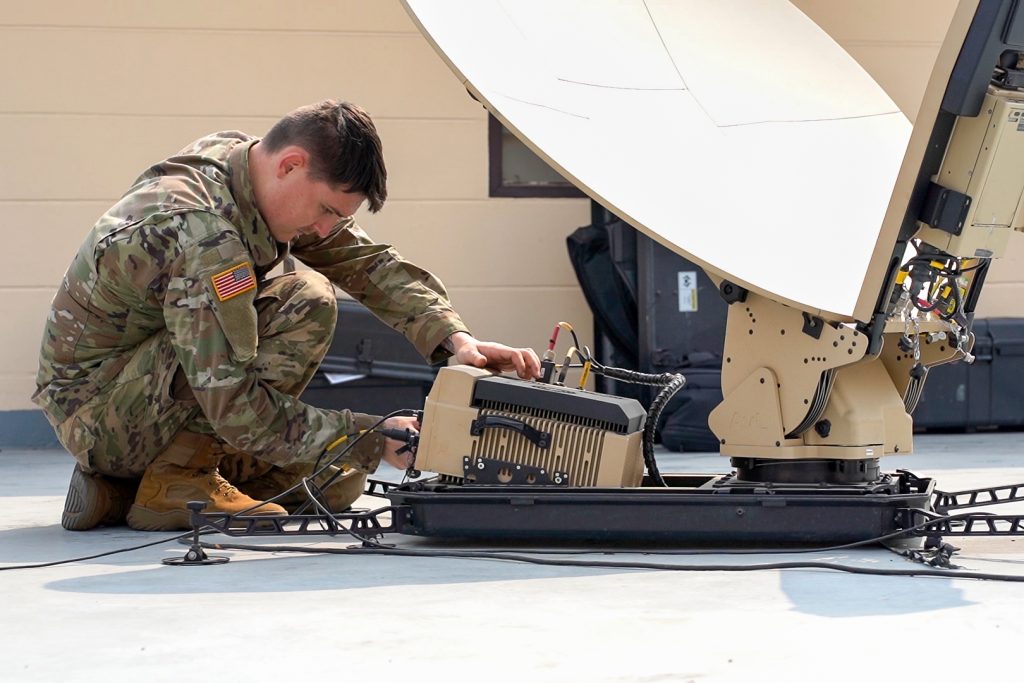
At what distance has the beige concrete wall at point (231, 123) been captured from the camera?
6039mm

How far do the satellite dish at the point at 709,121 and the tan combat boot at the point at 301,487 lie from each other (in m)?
1.05

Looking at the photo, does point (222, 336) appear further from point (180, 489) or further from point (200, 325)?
point (180, 489)

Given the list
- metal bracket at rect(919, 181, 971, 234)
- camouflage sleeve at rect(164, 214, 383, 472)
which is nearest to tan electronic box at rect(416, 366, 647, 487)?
camouflage sleeve at rect(164, 214, 383, 472)

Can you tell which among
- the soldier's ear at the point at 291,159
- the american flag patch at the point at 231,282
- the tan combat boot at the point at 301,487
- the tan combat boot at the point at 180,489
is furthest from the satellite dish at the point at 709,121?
the tan combat boot at the point at 180,489

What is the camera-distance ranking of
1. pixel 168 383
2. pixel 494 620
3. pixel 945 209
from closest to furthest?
pixel 494 620, pixel 945 209, pixel 168 383

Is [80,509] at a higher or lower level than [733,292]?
lower

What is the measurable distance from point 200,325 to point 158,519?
0.64m

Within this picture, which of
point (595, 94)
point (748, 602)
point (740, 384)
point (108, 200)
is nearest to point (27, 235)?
point (108, 200)

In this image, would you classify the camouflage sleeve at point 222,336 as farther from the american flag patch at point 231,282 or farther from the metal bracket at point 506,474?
the metal bracket at point 506,474

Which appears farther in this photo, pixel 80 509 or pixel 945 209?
pixel 80 509

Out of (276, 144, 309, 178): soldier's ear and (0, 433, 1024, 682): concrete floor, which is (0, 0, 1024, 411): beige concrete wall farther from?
(0, 433, 1024, 682): concrete floor

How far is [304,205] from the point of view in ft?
10.6

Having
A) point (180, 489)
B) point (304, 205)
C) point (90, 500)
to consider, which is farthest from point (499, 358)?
point (90, 500)

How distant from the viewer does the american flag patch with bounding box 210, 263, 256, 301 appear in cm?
307
